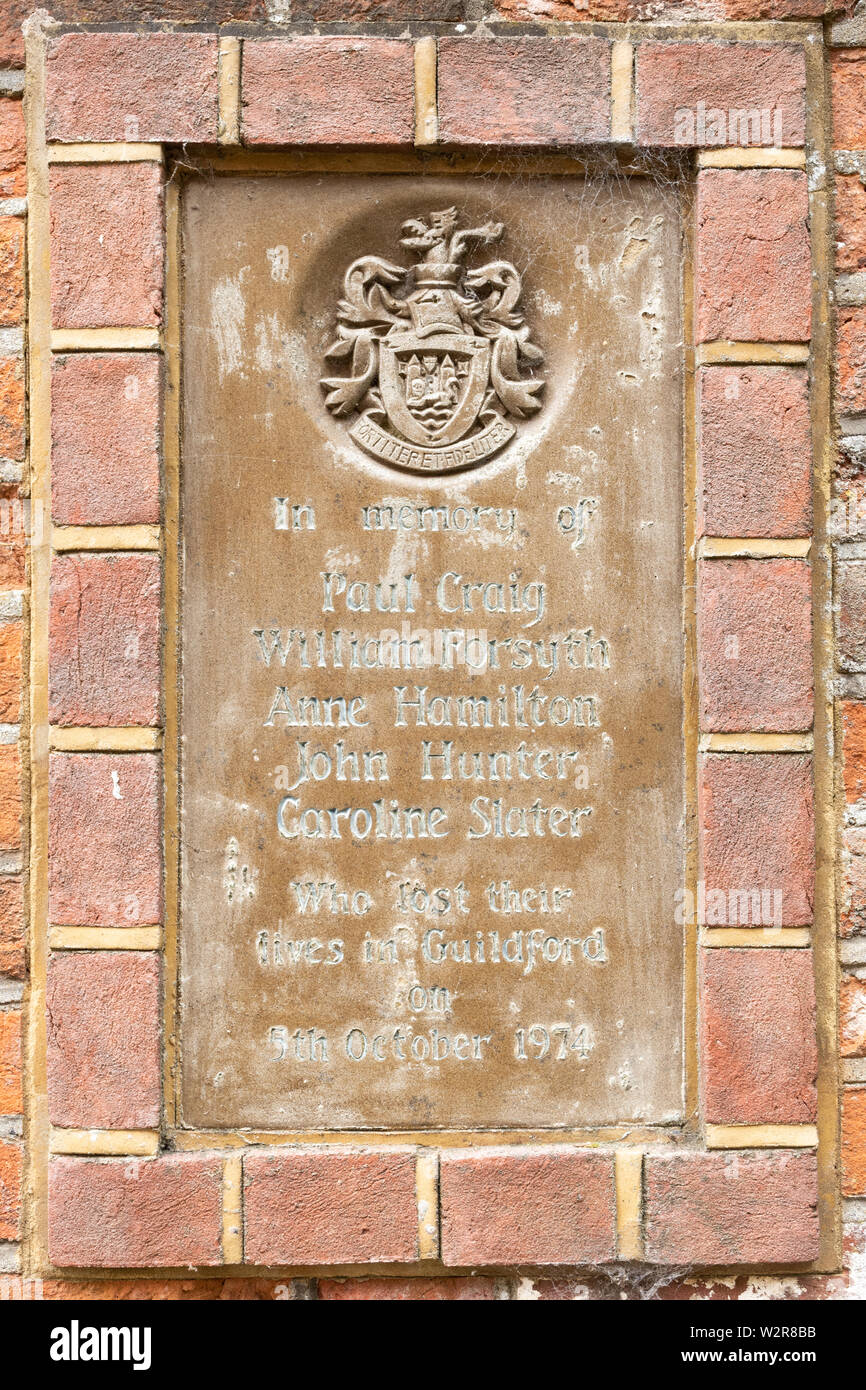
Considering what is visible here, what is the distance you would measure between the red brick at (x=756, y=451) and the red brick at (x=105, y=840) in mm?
1511

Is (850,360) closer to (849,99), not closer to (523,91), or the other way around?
(849,99)

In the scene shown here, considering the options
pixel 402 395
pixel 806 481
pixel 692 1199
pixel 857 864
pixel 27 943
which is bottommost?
pixel 692 1199

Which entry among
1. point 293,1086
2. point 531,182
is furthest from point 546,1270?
point 531,182

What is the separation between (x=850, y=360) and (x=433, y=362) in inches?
41.0

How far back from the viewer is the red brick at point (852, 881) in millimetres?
2975

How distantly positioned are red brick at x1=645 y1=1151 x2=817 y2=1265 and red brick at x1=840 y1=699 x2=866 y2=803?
920 mm

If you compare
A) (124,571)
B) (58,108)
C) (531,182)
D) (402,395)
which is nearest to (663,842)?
(402,395)

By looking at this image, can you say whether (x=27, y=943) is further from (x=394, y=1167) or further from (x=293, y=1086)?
(x=394, y=1167)

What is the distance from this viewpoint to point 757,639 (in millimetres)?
2932

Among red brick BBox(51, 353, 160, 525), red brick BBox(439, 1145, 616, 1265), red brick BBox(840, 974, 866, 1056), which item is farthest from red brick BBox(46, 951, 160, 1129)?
red brick BBox(840, 974, 866, 1056)

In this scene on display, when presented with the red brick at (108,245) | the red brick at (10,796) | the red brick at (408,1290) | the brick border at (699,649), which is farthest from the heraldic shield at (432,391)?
the red brick at (408,1290)

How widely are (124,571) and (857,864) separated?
193 cm

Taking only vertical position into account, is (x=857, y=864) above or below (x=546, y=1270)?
above

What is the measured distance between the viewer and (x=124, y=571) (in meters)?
2.91
